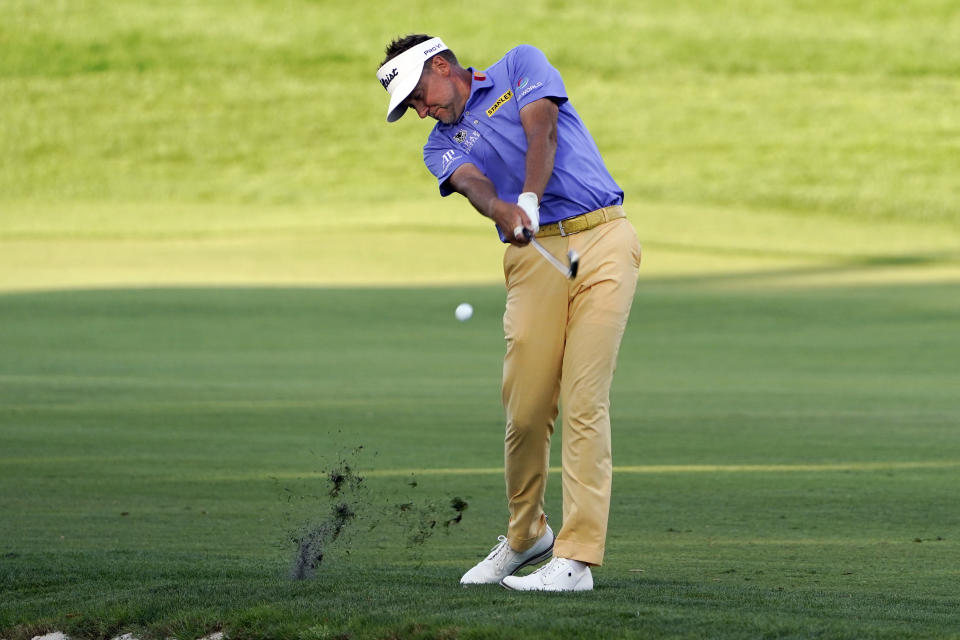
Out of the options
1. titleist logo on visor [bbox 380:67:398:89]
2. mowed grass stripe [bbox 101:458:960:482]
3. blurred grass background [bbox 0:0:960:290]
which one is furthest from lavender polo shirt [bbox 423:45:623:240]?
blurred grass background [bbox 0:0:960:290]

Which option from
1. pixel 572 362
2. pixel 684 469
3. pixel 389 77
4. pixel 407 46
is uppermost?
pixel 407 46

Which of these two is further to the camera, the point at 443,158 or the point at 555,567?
the point at 443,158

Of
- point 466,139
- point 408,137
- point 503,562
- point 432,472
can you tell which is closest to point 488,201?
point 466,139

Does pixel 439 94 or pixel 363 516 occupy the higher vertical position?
pixel 439 94

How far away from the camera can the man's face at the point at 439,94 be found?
6.04m

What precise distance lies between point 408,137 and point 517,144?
38105mm

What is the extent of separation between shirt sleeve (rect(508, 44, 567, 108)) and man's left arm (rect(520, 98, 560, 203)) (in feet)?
0.10

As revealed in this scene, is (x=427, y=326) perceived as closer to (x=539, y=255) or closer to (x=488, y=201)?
(x=539, y=255)

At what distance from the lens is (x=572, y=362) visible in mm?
5902

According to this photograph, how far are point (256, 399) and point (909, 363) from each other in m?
6.97

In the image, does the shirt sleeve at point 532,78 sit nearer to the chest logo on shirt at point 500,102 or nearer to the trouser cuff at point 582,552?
the chest logo on shirt at point 500,102

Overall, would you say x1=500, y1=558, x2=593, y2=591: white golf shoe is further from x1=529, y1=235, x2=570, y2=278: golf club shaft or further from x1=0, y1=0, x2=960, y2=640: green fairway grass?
x1=529, y1=235, x2=570, y2=278: golf club shaft

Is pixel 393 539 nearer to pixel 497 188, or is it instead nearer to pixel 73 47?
pixel 497 188

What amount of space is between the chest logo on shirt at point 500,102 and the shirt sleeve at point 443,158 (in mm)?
189
